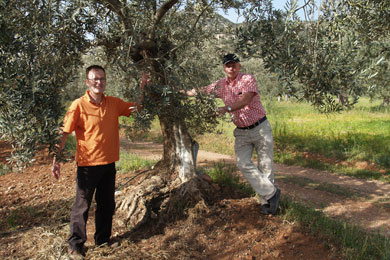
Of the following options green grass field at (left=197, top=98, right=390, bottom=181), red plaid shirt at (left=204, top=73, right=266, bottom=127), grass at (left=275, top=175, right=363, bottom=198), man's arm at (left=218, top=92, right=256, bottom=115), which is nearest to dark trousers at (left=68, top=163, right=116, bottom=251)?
man's arm at (left=218, top=92, right=256, bottom=115)

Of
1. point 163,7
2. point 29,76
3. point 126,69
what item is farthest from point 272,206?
point 29,76

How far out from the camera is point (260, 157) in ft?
15.5

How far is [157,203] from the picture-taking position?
16.1 ft

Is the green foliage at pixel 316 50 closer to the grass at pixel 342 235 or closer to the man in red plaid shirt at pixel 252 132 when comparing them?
the man in red plaid shirt at pixel 252 132

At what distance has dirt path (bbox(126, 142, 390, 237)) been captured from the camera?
535 centimetres

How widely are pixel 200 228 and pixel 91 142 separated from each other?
1.88 meters

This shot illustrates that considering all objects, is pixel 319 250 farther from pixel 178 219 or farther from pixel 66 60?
pixel 66 60

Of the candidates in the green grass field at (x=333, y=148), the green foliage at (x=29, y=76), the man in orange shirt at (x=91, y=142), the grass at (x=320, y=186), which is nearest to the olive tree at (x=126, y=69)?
the green foliage at (x=29, y=76)

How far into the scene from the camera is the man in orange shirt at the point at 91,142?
3605mm

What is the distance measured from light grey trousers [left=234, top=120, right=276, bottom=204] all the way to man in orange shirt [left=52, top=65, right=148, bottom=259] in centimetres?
178

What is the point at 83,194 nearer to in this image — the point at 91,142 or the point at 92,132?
the point at 91,142

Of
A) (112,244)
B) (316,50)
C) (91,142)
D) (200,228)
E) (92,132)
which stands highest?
(316,50)

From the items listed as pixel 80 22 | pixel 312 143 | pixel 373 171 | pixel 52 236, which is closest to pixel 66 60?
pixel 80 22

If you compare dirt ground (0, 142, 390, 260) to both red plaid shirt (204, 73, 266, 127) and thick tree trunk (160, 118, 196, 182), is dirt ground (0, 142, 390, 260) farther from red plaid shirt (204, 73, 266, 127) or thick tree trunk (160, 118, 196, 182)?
red plaid shirt (204, 73, 266, 127)
